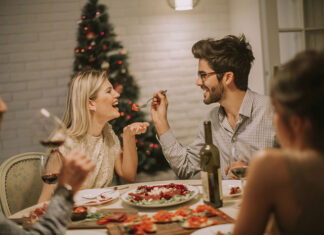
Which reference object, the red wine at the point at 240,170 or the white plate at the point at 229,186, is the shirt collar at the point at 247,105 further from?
the red wine at the point at 240,170

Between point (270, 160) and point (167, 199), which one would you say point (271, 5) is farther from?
point (270, 160)

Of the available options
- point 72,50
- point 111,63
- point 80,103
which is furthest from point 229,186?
point 72,50

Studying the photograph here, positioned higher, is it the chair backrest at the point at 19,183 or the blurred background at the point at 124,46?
the blurred background at the point at 124,46

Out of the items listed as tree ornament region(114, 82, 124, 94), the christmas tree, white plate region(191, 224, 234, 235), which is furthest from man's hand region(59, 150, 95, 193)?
tree ornament region(114, 82, 124, 94)

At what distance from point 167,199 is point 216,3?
135 inches

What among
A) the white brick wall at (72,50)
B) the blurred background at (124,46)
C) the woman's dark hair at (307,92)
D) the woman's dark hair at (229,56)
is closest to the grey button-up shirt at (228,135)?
the woman's dark hair at (229,56)

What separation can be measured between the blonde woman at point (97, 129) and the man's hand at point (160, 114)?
0.30 feet

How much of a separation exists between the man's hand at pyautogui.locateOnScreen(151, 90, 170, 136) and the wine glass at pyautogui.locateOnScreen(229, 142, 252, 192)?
3.17ft

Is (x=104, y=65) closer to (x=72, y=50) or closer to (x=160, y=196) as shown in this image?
(x=72, y=50)

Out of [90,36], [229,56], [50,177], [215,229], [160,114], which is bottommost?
[215,229]

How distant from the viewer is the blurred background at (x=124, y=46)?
3.84 metres

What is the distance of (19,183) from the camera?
6.16 feet

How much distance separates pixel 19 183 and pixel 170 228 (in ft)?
4.11

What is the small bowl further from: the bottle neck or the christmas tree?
the christmas tree
